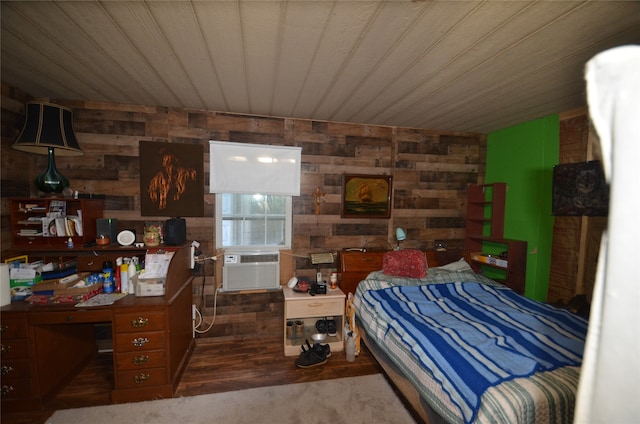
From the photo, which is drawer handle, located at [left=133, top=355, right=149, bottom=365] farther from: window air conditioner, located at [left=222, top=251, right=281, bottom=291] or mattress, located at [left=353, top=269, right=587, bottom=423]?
mattress, located at [left=353, top=269, right=587, bottom=423]

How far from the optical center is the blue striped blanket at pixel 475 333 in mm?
1359

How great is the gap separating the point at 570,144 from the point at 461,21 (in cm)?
223

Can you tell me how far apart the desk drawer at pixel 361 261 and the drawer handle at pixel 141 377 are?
212 cm

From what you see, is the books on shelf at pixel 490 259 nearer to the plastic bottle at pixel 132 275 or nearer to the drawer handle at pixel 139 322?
the drawer handle at pixel 139 322

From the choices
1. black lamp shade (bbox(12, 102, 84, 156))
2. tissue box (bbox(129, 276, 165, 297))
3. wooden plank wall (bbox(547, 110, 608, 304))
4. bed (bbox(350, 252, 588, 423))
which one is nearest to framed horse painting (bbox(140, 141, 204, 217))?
black lamp shade (bbox(12, 102, 84, 156))

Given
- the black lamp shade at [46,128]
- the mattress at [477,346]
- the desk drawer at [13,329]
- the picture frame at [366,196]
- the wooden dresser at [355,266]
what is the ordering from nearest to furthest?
the mattress at [477,346]
the desk drawer at [13,329]
the black lamp shade at [46,128]
the wooden dresser at [355,266]
the picture frame at [366,196]

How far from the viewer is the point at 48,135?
2115 millimetres

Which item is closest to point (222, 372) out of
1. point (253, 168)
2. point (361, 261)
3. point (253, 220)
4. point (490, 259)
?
point (253, 220)

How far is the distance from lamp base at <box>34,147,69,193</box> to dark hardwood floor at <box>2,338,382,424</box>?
5.98ft

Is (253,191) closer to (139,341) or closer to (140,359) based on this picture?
(139,341)

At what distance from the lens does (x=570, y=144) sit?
8.23 ft

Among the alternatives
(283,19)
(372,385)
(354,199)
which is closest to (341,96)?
(283,19)

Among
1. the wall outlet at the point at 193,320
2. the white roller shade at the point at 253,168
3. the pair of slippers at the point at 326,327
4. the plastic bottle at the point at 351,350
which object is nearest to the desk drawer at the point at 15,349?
the wall outlet at the point at 193,320

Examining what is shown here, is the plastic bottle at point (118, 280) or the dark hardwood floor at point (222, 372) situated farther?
the plastic bottle at point (118, 280)
